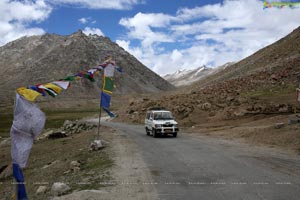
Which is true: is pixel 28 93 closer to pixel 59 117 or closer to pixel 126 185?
pixel 126 185

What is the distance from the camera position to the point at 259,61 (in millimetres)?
80312

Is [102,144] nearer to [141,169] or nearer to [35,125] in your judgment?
[141,169]

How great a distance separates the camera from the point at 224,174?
1155 centimetres

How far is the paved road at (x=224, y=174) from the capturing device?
29.7 feet

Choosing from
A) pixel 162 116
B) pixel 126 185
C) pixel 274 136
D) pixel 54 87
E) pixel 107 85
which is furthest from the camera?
pixel 162 116

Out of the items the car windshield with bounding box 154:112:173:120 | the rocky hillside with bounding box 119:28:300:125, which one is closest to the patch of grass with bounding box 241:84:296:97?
the rocky hillside with bounding box 119:28:300:125

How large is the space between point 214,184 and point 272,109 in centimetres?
2718


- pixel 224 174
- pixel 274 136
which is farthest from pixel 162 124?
pixel 224 174

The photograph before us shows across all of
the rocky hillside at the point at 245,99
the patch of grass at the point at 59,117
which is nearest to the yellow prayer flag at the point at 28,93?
the rocky hillside at the point at 245,99

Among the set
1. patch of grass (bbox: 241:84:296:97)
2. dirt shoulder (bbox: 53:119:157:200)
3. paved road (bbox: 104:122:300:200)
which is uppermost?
patch of grass (bbox: 241:84:296:97)

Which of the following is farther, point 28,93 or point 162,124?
point 162,124

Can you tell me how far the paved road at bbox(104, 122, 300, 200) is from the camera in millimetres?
9055

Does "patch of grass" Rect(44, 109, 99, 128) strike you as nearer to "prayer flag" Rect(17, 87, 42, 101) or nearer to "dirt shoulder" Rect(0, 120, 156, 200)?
"dirt shoulder" Rect(0, 120, 156, 200)

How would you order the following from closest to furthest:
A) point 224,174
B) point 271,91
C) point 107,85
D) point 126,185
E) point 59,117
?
1. point 126,185
2. point 224,174
3. point 107,85
4. point 271,91
5. point 59,117
